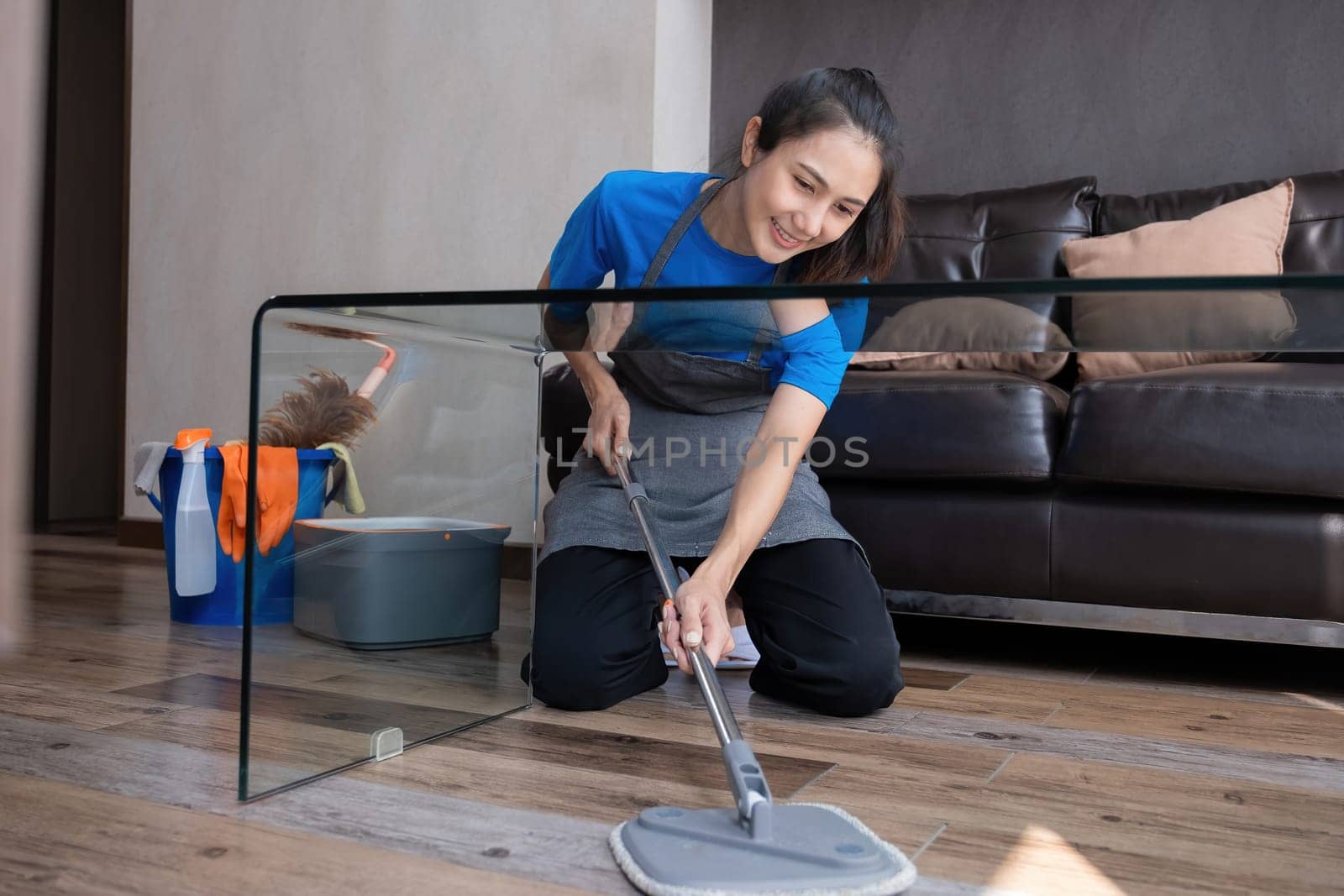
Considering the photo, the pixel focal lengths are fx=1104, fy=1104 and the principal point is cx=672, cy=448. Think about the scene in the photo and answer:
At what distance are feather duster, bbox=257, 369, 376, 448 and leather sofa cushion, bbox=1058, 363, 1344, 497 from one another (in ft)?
3.40

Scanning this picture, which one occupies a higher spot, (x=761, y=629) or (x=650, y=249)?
(x=650, y=249)

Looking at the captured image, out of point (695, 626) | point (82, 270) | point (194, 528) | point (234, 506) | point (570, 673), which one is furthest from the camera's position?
point (82, 270)

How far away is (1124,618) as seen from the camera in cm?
162

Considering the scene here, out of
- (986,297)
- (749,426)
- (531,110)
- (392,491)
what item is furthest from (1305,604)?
(531,110)

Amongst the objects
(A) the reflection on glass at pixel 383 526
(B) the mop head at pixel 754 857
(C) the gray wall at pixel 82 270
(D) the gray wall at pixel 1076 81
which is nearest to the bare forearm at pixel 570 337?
(A) the reflection on glass at pixel 383 526

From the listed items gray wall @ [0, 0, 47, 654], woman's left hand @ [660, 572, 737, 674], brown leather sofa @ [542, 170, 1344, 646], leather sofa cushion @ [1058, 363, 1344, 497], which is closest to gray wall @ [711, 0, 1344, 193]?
brown leather sofa @ [542, 170, 1344, 646]

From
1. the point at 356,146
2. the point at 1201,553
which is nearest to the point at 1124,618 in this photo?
the point at 1201,553

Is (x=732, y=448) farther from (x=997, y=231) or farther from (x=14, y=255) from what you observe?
(x=14, y=255)

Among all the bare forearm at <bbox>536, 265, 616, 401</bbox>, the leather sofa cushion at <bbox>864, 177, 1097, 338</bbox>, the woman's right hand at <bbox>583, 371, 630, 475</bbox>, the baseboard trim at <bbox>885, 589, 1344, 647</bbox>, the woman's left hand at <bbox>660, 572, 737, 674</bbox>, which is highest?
the leather sofa cushion at <bbox>864, 177, 1097, 338</bbox>

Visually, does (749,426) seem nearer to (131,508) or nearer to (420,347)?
(420,347)

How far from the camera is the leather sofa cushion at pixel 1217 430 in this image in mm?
1492

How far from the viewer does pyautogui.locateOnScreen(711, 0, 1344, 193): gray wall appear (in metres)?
2.33

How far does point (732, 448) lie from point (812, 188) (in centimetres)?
43

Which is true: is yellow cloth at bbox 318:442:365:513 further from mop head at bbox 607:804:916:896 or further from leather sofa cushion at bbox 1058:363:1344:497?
leather sofa cushion at bbox 1058:363:1344:497
